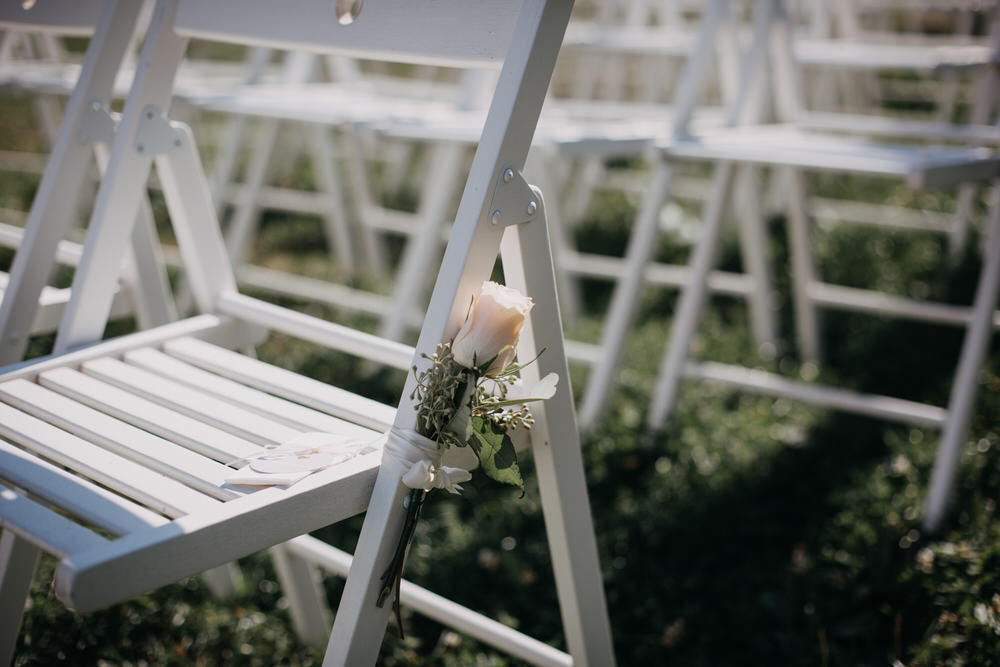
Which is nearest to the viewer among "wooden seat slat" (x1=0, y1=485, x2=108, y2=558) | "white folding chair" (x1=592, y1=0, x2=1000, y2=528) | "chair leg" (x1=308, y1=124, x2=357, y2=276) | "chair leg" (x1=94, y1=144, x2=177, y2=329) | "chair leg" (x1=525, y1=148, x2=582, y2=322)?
"wooden seat slat" (x1=0, y1=485, x2=108, y2=558)

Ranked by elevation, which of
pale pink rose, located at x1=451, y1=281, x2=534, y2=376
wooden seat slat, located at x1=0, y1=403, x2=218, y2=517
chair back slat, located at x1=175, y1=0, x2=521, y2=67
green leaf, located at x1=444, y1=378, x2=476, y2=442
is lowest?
wooden seat slat, located at x1=0, y1=403, x2=218, y2=517

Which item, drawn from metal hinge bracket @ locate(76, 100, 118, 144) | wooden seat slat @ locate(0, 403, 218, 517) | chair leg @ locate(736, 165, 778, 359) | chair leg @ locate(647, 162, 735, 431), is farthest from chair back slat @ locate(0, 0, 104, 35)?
chair leg @ locate(736, 165, 778, 359)

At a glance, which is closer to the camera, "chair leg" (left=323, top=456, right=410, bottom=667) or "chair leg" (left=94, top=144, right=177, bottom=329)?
"chair leg" (left=323, top=456, right=410, bottom=667)

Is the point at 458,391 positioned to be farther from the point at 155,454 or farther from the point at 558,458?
the point at 155,454

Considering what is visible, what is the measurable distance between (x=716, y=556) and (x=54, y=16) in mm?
1489

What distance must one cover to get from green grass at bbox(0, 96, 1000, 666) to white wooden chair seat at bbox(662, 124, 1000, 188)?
478 millimetres

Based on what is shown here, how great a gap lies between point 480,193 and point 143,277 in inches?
30.0

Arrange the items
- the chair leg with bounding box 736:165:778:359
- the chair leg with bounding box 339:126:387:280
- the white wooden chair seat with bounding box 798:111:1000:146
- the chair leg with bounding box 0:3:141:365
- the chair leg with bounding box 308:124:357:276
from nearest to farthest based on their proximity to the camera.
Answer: the chair leg with bounding box 0:3:141:365
the white wooden chair seat with bounding box 798:111:1000:146
the chair leg with bounding box 736:165:778:359
the chair leg with bounding box 308:124:357:276
the chair leg with bounding box 339:126:387:280

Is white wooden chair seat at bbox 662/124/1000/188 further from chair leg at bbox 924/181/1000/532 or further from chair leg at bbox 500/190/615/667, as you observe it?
chair leg at bbox 500/190/615/667

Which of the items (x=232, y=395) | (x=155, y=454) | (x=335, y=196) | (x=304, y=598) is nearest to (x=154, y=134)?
(x=232, y=395)

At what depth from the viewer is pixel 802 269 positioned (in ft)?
7.37

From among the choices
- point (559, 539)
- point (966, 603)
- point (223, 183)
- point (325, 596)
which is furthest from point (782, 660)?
point (223, 183)

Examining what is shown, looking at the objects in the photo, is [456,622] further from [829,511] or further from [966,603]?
[829,511]

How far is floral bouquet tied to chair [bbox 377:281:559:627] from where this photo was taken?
833 mm
